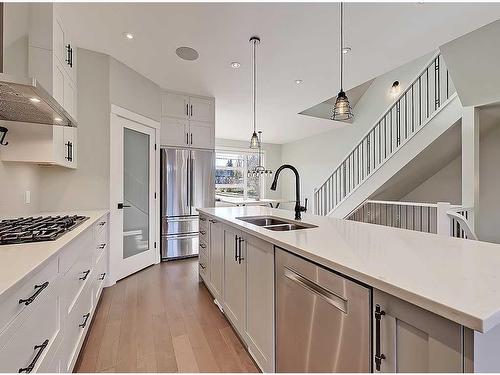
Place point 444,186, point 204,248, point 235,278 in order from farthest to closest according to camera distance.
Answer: point 444,186 → point 204,248 → point 235,278

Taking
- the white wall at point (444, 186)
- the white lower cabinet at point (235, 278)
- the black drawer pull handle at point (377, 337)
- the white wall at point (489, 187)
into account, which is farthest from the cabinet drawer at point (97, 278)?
the white wall at point (444, 186)

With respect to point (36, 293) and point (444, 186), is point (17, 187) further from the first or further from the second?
point (444, 186)

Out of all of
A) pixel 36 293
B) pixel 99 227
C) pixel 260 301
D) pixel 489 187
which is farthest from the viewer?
pixel 489 187

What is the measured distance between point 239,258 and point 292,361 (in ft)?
2.58

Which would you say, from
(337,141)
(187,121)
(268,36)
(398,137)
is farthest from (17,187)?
(337,141)

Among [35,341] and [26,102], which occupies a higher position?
[26,102]

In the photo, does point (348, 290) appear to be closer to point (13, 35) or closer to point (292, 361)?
point (292, 361)

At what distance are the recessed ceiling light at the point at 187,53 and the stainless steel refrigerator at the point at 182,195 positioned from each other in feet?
4.79

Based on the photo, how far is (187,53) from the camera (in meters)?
3.00

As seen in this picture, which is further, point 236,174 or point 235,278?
point 236,174

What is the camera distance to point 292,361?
1271 millimetres

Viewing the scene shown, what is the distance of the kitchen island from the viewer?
636mm

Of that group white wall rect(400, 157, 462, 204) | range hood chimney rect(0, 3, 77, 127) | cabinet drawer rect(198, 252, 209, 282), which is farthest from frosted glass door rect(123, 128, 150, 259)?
white wall rect(400, 157, 462, 204)

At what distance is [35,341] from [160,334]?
47.1 inches
